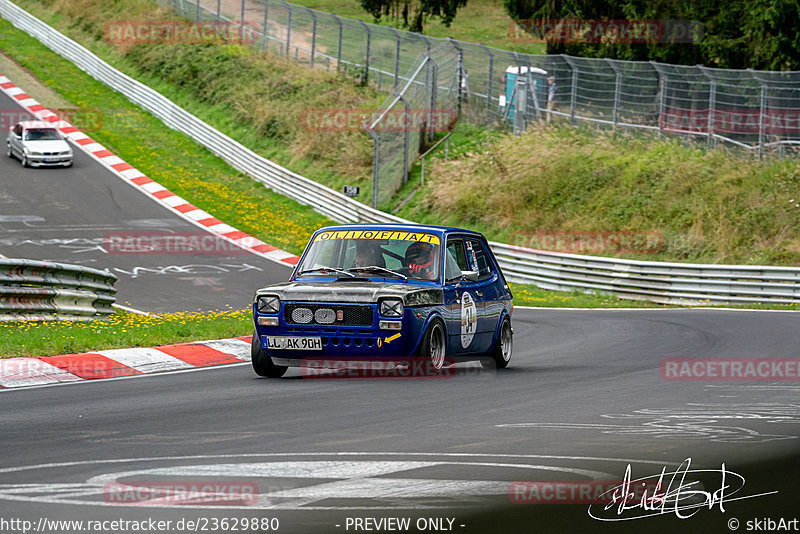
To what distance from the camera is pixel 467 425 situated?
7.59 meters

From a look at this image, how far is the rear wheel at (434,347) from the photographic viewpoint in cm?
1012

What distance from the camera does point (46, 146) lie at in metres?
35.4

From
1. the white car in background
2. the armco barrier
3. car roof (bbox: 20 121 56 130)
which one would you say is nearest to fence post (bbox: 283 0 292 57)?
the armco barrier

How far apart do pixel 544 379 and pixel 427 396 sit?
1.97 m

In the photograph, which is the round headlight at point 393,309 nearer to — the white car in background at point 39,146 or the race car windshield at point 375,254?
the race car windshield at point 375,254

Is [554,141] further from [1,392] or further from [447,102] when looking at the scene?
[1,392]

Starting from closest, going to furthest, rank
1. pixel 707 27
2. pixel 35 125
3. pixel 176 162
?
pixel 35 125, pixel 707 27, pixel 176 162

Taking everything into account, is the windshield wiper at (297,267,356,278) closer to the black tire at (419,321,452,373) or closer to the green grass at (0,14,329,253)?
the black tire at (419,321,452,373)

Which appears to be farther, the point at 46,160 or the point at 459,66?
the point at 46,160

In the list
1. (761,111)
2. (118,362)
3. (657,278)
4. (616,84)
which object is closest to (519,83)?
(616,84)

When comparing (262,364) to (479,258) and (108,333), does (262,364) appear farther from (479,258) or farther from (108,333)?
(108,333)

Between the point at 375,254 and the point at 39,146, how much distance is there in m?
27.4

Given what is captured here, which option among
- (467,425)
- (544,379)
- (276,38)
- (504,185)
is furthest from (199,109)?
(467,425)
